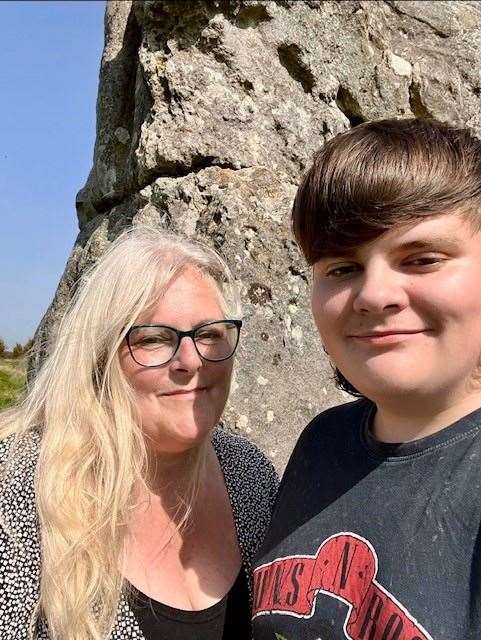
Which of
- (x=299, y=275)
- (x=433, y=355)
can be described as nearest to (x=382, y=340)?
(x=433, y=355)

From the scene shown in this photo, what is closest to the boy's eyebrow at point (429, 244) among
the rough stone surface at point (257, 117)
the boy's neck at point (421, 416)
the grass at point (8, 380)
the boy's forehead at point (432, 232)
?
the boy's forehead at point (432, 232)

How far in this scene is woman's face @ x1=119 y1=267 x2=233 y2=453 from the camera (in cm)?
247

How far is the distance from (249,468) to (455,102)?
363 centimetres

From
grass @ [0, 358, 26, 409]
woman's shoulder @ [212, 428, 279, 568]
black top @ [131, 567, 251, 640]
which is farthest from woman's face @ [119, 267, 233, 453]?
grass @ [0, 358, 26, 409]

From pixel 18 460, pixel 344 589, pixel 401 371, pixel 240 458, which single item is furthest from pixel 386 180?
pixel 240 458

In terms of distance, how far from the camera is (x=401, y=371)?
1.64 metres

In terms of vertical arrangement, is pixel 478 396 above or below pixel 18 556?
above

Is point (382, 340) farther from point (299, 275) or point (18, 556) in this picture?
point (299, 275)

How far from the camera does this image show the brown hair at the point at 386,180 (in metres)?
1.63

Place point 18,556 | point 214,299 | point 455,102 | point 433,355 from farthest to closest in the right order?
point 455,102 → point 214,299 → point 18,556 → point 433,355

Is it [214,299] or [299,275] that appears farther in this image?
[299,275]

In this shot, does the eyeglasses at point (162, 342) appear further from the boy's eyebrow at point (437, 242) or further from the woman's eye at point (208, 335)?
the boy's eyebrow at point (437, 242)

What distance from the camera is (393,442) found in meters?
1.78

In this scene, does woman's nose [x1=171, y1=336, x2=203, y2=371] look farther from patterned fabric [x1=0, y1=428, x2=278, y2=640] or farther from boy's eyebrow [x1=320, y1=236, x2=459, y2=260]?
boy's eyebrow [x1=320, y1=236, x2=459, y2=260]
